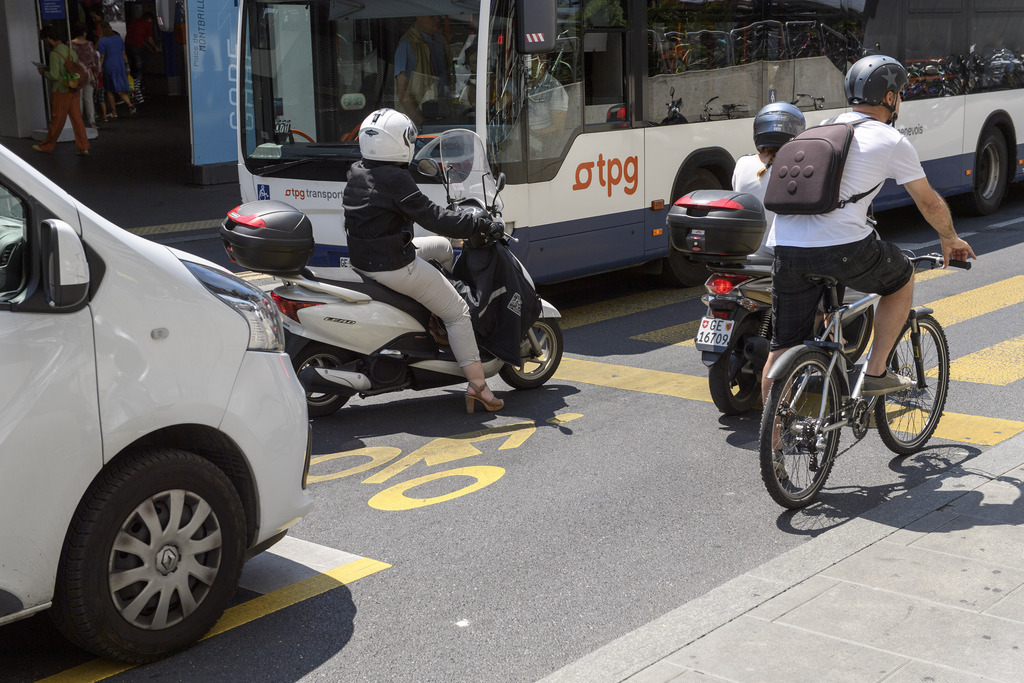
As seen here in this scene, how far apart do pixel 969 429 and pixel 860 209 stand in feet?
5.88

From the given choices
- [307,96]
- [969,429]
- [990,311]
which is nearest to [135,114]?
[307,96]

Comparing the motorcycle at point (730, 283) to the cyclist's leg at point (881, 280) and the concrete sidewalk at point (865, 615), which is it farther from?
the concrete sidewalk at point (865, 615)

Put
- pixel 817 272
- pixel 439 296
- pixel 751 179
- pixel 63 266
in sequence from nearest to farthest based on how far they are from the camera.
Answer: pixel 63 266, pixel 817 272, pixel 439 296, pixel 751 179

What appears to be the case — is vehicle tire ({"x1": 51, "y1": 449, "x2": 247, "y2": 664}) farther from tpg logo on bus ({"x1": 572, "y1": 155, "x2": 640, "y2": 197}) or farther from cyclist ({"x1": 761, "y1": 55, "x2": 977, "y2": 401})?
tpg logo on bus ({"x1": 572, "y1": 155, "x2": 640, "y2": 197})

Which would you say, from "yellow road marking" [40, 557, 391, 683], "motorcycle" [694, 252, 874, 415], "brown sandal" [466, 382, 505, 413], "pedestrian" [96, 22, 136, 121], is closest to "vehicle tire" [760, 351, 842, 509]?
"motorcycle" [694, 252, 874, 415]

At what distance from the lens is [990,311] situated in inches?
353

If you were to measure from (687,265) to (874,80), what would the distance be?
5.56 meters

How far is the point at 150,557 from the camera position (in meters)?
3.63

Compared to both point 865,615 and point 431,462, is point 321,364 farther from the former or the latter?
point 865,615

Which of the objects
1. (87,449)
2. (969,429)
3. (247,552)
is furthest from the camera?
(969,429)

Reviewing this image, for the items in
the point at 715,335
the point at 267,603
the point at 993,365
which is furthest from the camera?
the point at 993,365

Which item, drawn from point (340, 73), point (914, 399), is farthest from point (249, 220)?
point (914, 399)

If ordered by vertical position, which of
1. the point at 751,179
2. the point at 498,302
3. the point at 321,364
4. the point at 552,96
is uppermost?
the point at 552,96

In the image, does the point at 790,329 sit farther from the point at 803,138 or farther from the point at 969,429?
the point at 969,429
